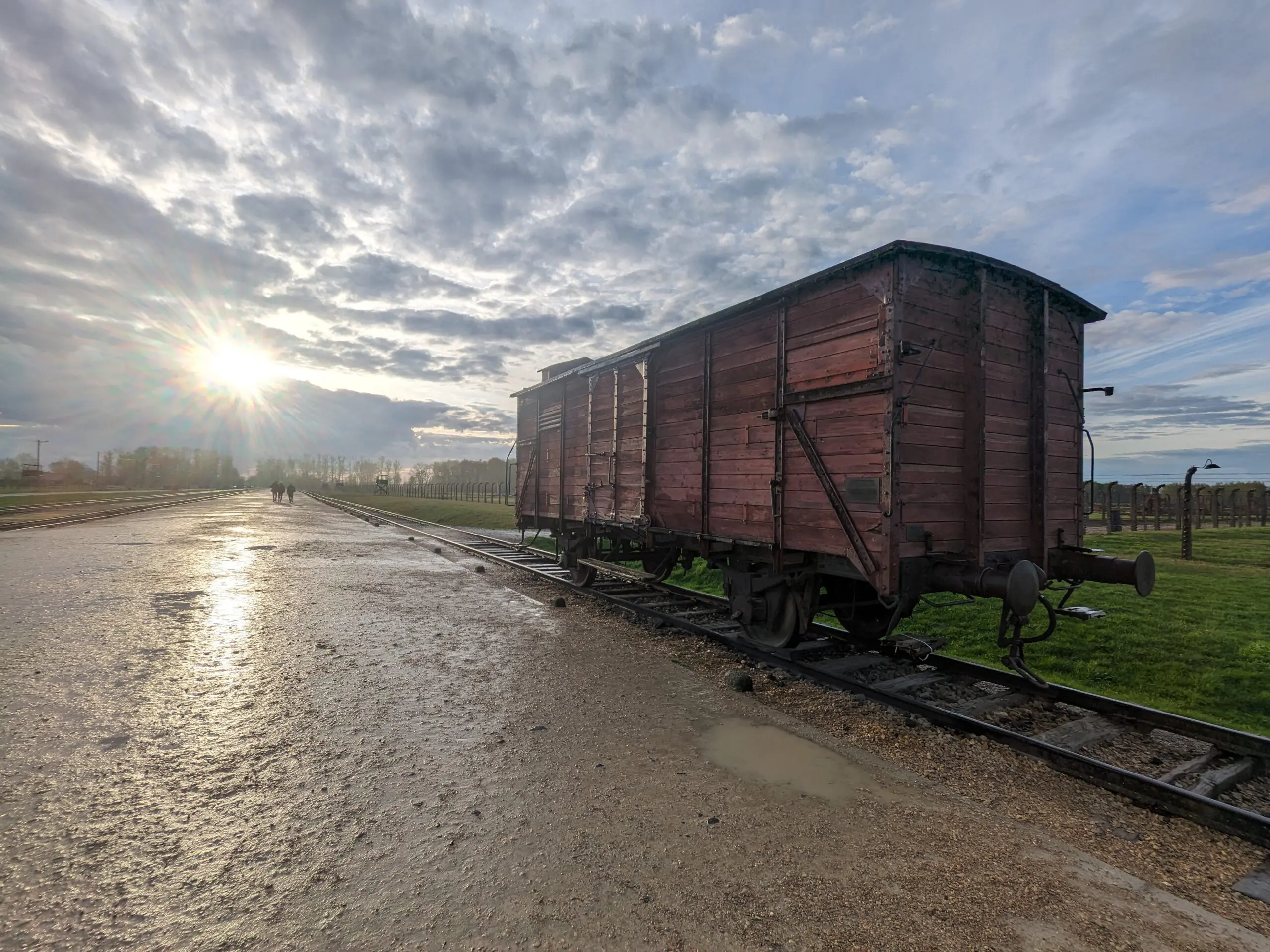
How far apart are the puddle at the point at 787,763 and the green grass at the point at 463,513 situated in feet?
56.2

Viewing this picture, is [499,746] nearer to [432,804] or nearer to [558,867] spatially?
[432,804]

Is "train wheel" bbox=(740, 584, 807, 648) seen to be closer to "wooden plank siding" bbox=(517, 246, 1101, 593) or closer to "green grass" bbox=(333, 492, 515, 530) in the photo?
"wooden plank siding" bbox=(517, 246, 1101, 593)

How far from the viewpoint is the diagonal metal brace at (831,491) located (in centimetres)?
552

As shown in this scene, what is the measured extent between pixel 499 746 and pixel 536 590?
6.96 m

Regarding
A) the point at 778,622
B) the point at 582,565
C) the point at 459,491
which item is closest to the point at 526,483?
the point at 582,565

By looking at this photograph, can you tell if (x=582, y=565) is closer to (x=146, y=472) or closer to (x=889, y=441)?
(x=889, y=441)

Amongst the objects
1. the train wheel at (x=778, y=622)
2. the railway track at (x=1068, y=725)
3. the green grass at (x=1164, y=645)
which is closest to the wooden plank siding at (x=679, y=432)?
the train wheel at (x=778, y=622)

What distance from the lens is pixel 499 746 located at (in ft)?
15.0

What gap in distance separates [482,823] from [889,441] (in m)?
4.35

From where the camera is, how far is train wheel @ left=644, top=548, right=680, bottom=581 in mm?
9789

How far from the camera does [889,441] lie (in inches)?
206

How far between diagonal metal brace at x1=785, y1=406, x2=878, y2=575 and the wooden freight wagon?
0.02 meters

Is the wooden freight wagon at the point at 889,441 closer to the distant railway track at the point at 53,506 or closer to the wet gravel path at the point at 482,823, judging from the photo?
the wet gravel path at the point at 482,823

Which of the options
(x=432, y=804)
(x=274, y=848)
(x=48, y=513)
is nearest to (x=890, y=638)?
(x=432, y=804)
